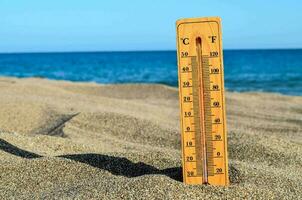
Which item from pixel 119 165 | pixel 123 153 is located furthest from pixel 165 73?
pixel 119 165

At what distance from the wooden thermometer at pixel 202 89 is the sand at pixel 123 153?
275 millimetres

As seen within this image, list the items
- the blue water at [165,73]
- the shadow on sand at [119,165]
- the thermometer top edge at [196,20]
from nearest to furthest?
the thermometer top edge at [196,20] < the shadow on sand at [119,165] < the blue water at [165,73]

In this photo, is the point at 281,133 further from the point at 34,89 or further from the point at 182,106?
the point at 34,89

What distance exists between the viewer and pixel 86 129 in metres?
7.49

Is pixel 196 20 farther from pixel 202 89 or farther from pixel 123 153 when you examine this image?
pixel 123 153

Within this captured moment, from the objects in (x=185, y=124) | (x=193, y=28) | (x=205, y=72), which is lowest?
(x=185, y=124)

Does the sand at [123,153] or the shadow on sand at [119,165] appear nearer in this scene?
the sand at [123,153]

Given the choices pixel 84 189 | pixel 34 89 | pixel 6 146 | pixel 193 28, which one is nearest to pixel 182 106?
pixel 193 28

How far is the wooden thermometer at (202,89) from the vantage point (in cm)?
367

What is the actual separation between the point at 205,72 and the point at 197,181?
75cm

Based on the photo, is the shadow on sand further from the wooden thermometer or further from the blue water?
the blue water

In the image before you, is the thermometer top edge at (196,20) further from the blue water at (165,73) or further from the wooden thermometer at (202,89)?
the blue water at (165,73)

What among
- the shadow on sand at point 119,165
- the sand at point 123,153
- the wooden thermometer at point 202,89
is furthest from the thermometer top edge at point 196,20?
the shadow on sand at point 119,165

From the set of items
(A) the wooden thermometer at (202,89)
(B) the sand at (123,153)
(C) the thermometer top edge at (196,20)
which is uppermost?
(C) the thermometer top edge at (196,20)
